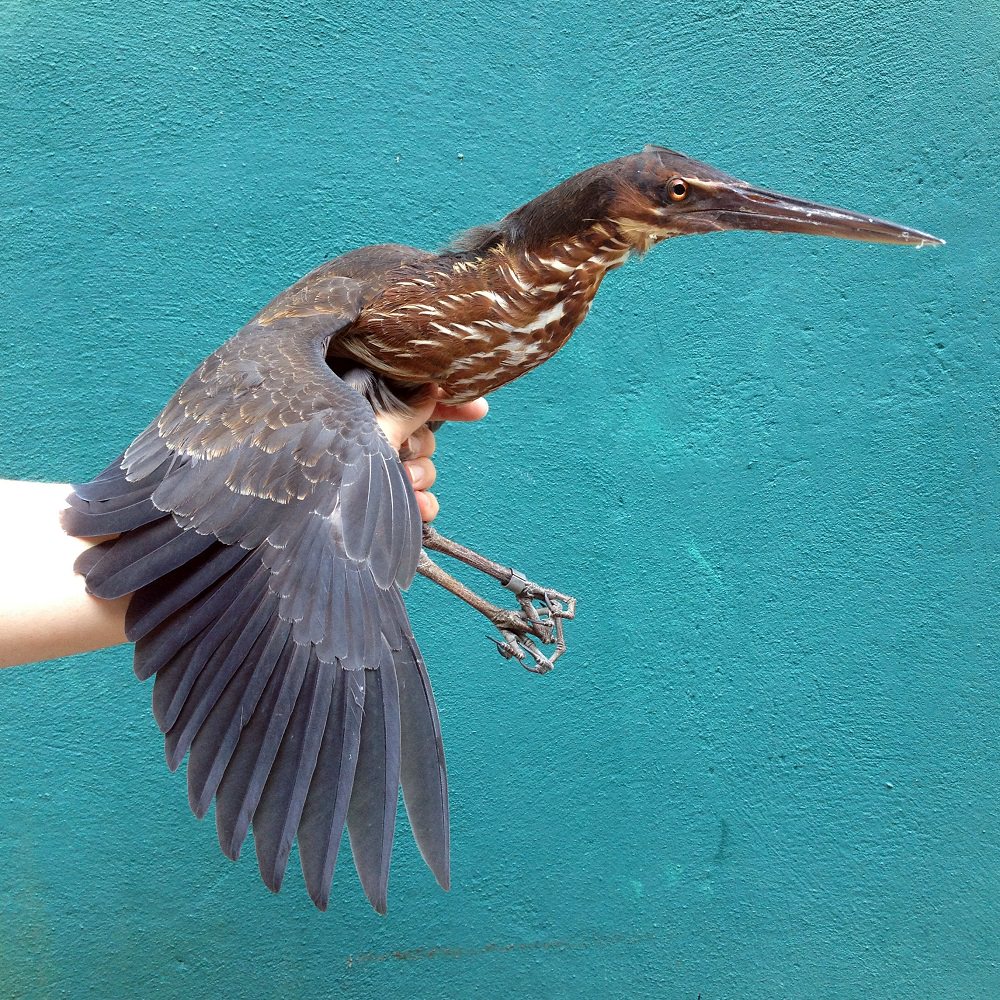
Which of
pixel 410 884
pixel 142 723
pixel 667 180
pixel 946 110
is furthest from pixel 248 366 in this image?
pixel 946 110

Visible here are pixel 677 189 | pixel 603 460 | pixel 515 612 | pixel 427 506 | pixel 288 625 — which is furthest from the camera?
pixel 603 460

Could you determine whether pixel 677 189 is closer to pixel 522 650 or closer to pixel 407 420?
pixel 407 420

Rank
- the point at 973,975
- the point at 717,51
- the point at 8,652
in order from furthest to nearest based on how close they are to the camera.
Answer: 1. the point at 973,975
2. the point at 717,51
3. the point at 8,652

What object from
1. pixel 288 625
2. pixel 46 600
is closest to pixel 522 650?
pixel 288 625

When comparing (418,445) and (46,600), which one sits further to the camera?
(418,445)

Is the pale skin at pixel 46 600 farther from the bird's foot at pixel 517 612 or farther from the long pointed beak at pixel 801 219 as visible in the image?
the long pointed beak at pixel 801 219

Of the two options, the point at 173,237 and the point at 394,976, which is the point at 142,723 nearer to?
the point at 394,976

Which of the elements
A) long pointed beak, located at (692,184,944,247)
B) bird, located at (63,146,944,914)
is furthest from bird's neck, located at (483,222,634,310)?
long pointed beak, located at (692,184,944,247)

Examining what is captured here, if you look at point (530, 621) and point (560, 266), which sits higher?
point (560, 266)
